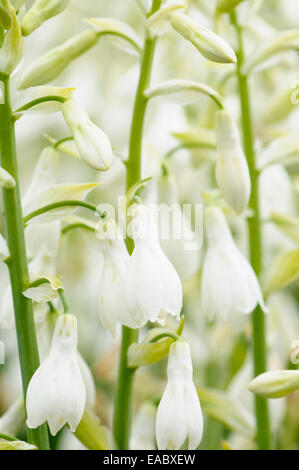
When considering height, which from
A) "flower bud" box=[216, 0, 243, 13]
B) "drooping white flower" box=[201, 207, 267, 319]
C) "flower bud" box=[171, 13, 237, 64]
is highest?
"flower bud" box=[216, 0, 243, 13]

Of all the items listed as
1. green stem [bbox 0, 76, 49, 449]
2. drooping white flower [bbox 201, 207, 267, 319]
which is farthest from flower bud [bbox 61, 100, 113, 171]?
drooping white flower [bbox 201, 207, 267, 319]

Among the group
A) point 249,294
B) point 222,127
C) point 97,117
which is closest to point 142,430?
point 249,294

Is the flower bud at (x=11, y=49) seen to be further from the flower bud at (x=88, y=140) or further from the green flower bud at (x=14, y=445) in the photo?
the green flower bud at (x=14, y=445)

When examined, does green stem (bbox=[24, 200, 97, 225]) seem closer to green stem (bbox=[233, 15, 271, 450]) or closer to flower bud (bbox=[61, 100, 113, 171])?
flower bud (bbox=[61, 100, 113, 171])

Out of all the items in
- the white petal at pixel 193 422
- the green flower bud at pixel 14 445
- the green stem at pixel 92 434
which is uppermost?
the white petal at pixel 193 422

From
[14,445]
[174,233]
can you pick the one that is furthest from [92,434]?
[174,233]

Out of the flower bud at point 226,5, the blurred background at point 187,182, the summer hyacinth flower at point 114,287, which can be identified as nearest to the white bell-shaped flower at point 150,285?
the summer hyacinth flower at point 114,287
